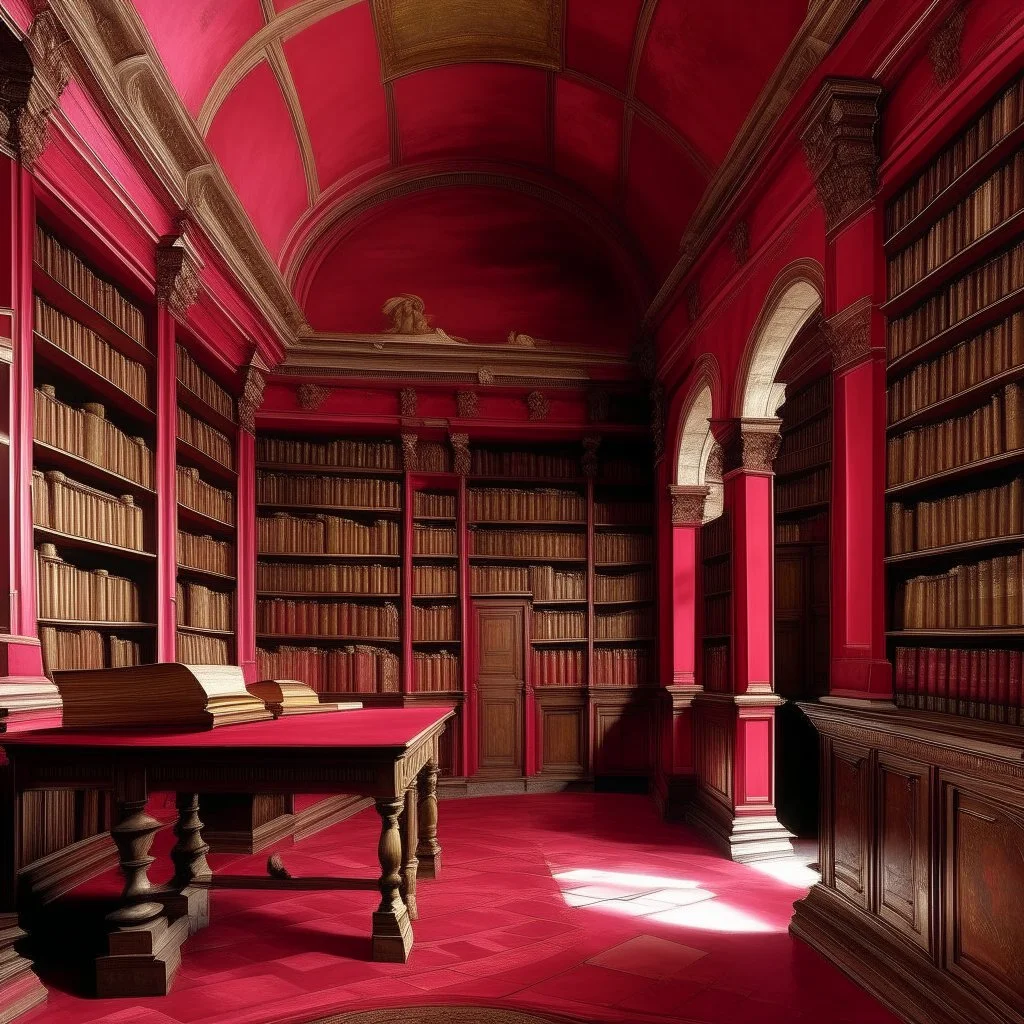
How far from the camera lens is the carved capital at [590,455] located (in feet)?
25.4

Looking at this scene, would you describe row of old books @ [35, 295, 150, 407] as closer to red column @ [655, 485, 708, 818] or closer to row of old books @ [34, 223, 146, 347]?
row of old books @ [34, 223, 146, 347]

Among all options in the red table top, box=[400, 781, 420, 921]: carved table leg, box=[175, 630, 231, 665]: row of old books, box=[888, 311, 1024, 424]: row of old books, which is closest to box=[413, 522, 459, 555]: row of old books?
box=[175, 630, 231, 665]: row of old books

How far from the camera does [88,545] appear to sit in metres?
4.19

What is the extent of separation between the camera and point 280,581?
24.2 feet

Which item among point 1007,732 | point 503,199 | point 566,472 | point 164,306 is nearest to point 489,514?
point 566,472

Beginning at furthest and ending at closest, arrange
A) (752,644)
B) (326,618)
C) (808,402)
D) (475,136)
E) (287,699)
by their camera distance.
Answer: (326,618) → (475,136) → (808,402) → (752,644) → (287,699)

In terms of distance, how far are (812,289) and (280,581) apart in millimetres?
4727

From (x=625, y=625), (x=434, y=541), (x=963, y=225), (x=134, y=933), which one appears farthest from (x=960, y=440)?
(x=434, y=541)

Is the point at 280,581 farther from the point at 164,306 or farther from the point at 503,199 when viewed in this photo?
the point at 503,199

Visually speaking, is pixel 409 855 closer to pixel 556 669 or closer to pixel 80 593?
pixel 80 593

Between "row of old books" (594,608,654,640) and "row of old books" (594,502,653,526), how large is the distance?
30.0 inches

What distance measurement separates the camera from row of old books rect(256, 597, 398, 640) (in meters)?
7.32

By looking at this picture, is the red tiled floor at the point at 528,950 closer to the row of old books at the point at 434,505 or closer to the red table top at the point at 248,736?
the red table top at the point at 248,736

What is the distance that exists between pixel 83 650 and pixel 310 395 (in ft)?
11.6
